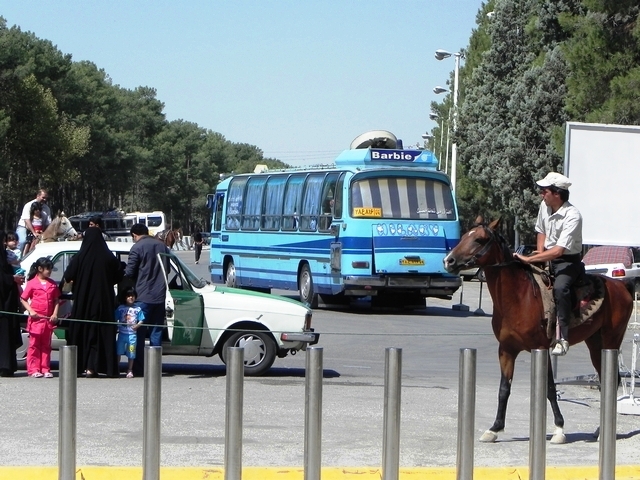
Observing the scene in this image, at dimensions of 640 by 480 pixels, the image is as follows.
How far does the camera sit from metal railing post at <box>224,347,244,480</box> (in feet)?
22.5

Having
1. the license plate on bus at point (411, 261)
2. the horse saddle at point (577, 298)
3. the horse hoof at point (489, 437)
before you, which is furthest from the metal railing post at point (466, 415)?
the license plate on bus at point (411, 261)

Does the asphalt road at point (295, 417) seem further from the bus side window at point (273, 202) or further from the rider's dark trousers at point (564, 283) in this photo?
the bus side window at point (273, 202)

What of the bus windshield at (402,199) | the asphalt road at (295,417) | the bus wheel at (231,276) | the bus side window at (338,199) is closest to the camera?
the asphalt road at (295,417)

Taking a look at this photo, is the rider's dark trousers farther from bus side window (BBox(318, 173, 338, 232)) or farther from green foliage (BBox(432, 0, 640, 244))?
green foliage (BBox(432, 0, 640, 244))

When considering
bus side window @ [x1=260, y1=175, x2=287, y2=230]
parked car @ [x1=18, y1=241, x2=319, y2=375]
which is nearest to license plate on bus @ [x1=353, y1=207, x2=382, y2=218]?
bus side window @ [x1=260, y1=175, x2=287, y2=230]

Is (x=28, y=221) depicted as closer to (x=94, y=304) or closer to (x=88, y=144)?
(x=94, y=304)

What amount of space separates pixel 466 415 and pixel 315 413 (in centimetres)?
98

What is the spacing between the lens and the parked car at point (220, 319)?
14477mm

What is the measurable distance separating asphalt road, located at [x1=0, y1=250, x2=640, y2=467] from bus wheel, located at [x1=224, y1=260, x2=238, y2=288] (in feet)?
44.0

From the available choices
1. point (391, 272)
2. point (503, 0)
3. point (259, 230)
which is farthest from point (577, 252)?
point (503, 0)

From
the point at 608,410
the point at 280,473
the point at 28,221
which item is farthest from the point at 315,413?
the point at 28,221

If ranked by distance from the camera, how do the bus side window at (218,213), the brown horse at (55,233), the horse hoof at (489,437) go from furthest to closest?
1. the bus side window at (218,213)
2. the brown horse at (55,233)
3. the horse hoof at (489,437)

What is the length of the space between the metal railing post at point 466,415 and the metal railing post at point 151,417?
1839mm

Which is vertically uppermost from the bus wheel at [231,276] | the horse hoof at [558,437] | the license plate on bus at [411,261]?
the license plate on bus at [411,261]
